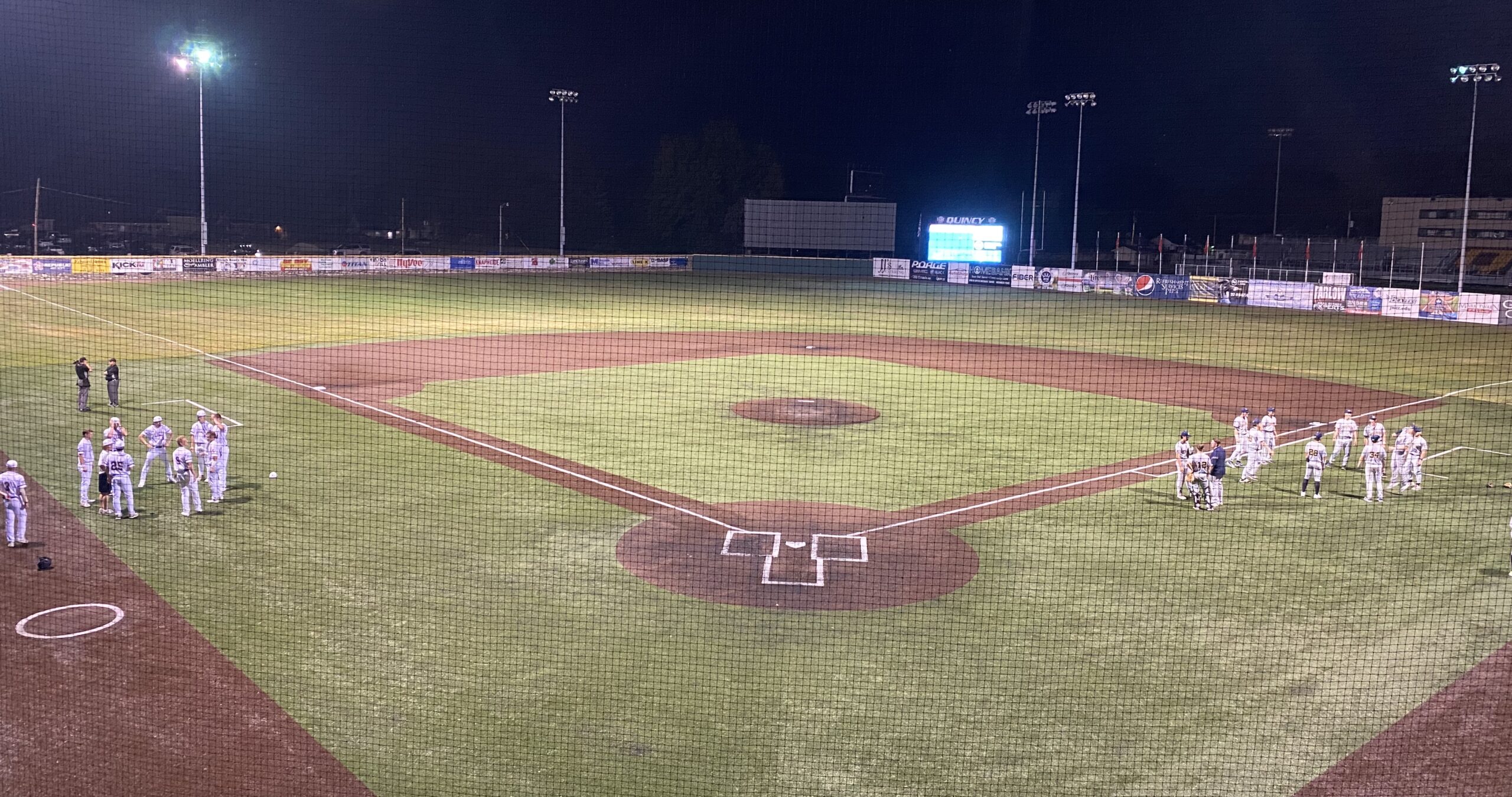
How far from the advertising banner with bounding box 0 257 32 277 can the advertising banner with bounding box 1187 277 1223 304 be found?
48.5 m

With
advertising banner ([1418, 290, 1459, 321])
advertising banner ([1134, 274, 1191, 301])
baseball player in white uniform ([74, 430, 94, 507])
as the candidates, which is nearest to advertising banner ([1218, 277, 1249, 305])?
advertising banner ([1134, 274, 1191, 301])

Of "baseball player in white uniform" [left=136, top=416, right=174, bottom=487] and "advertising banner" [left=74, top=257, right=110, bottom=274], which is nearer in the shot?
"baseball player in white uniform" [left=136, top=416, right=174, bottom=487]

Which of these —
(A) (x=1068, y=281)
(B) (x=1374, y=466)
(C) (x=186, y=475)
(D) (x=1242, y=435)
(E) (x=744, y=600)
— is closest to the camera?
(E) (x=744, y=600)

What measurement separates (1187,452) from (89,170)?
72.9 metres

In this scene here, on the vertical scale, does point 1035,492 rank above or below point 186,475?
below

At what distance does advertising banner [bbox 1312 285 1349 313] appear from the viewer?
44062mm

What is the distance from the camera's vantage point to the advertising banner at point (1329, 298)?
44.1 meters

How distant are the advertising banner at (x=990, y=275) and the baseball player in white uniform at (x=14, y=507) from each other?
158 ft

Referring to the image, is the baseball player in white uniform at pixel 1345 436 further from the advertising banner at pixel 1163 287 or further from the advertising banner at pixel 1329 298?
the advertising banner at pixel 1163 287

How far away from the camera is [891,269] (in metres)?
61.9

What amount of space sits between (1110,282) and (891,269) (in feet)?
44.8

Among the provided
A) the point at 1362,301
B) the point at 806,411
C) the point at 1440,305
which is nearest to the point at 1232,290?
the point at 1362,301

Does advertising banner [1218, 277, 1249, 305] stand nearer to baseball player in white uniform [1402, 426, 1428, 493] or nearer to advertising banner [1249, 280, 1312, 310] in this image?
advertising banner [1249, 280, 1312, 310]

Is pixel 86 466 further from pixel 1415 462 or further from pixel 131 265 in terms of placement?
pixel 131 265
